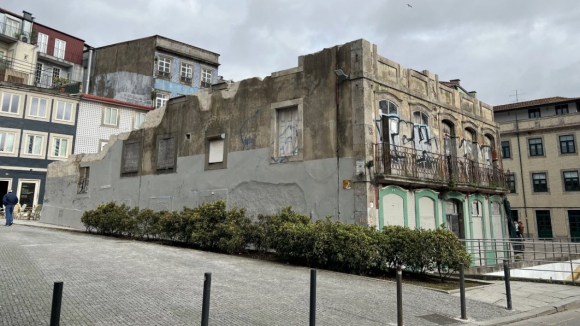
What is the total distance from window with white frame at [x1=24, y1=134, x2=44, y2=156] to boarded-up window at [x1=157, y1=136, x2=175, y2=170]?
15.3 metres

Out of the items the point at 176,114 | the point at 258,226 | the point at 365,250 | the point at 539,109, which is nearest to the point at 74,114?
the point at 176,114

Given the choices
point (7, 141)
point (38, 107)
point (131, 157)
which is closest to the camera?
point (131, 157)

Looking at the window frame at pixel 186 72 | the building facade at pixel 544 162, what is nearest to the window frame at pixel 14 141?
the window frame at pixel 186 72

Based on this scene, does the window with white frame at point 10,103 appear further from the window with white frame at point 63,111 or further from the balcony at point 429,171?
the balcony at point 429,171

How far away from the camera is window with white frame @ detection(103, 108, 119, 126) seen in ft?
105

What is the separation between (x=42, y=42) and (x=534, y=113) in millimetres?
48311

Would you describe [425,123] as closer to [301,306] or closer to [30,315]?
[301,306]

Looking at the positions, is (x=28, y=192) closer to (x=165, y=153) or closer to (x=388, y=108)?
(x=165, y=153)

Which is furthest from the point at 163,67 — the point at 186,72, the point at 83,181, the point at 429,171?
the point at 429,171

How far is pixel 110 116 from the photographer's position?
32.0 metres

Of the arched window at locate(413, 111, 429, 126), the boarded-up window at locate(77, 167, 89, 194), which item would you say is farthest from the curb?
the boarded-up window at locate(77, 167, 89, 194)

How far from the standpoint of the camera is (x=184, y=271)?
31.3 ft

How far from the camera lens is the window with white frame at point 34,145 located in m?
29.4

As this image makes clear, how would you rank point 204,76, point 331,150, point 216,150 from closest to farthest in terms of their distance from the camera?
point 331,150 < point 216,150 < point 204,76
